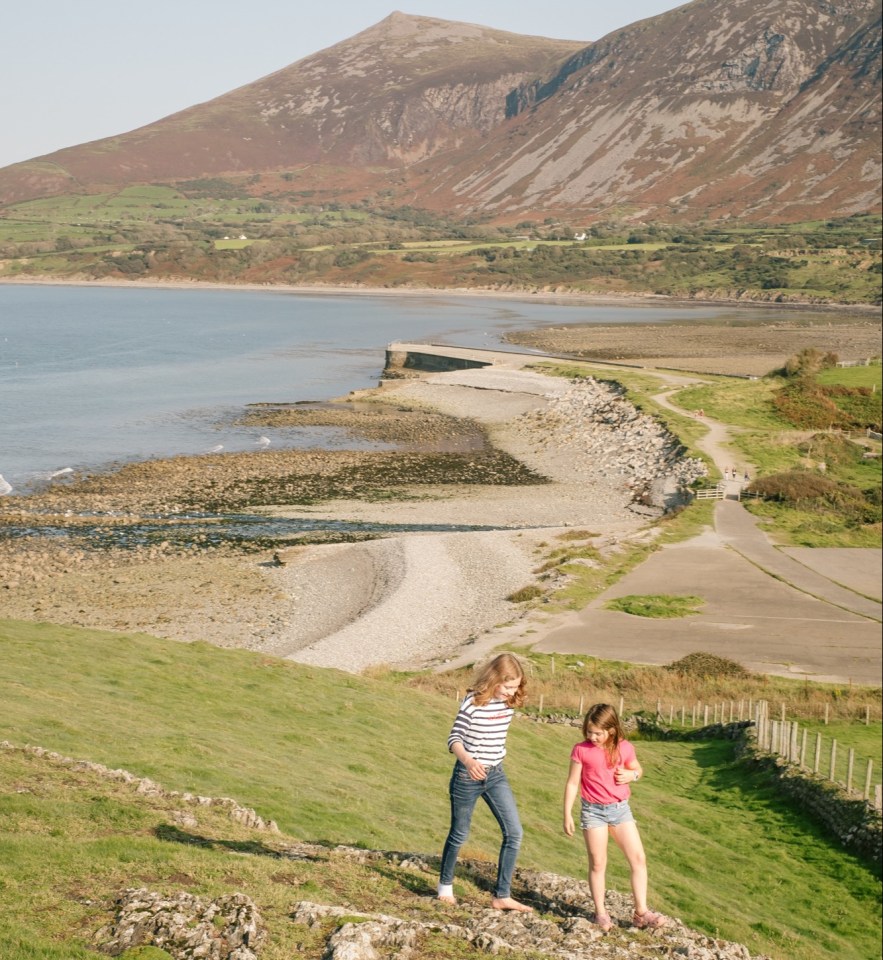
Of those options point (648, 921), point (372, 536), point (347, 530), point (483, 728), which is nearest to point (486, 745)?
point (483, 728)

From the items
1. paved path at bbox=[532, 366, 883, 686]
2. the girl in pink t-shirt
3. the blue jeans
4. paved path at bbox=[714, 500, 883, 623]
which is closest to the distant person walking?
the blue jeans

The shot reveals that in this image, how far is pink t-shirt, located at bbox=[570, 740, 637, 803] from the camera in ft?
34.8

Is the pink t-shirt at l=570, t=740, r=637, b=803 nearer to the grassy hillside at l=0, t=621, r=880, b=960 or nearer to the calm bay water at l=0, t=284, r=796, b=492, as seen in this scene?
the grassy hillside at l=0, t=621, r=880, b=960

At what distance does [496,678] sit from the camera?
10.2 m

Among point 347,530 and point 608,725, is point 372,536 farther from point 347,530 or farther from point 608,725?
point 608,725

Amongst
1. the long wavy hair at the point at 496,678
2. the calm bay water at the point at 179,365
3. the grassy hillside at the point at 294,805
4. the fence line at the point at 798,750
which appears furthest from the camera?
the calm bay water at the point at 179,365

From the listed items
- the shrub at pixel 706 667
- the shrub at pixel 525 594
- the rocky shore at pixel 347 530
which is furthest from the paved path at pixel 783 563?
the shrub at pixel 525 594

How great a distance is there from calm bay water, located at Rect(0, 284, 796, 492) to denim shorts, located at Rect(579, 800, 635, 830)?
189ft

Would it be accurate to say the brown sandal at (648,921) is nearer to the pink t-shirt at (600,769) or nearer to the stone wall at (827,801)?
the pink t-shirt at (600,769)

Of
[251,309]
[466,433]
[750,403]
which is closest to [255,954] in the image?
[466,433]

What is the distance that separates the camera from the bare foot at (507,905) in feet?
36.6

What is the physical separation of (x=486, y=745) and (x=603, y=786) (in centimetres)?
127

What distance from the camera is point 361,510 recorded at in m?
58.5

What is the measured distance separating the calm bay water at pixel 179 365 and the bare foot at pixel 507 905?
186 ft
